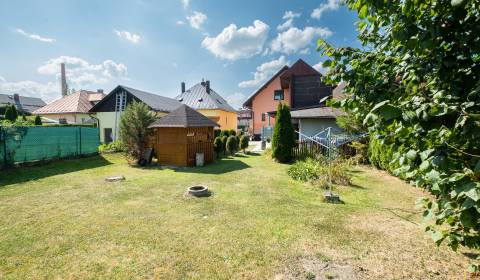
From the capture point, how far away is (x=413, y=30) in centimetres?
166

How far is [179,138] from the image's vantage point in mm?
12211

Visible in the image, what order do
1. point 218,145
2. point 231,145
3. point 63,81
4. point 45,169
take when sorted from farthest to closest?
point 63,81 < point 231,145 < point 218,145 < point 45,169

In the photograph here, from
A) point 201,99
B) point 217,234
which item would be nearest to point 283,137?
point 217,234

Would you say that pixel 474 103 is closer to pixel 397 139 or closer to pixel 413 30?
pixel 397 139

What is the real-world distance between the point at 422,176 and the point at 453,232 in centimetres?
53

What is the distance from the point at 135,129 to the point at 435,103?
12885mm

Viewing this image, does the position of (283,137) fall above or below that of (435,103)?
below

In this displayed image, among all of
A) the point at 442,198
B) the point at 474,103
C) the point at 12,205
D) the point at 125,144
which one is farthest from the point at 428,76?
the point at 125,144

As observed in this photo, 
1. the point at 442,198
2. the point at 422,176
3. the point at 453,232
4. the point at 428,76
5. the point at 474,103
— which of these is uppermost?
the point at 428,76

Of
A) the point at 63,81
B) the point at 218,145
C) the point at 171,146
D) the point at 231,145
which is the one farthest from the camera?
the point at 63,81

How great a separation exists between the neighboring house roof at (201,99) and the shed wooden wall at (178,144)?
18.1m

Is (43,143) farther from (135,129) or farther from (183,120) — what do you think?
(183,120)

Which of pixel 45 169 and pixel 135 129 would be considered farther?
pixel 135 129

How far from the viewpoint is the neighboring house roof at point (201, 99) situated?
3126cm
